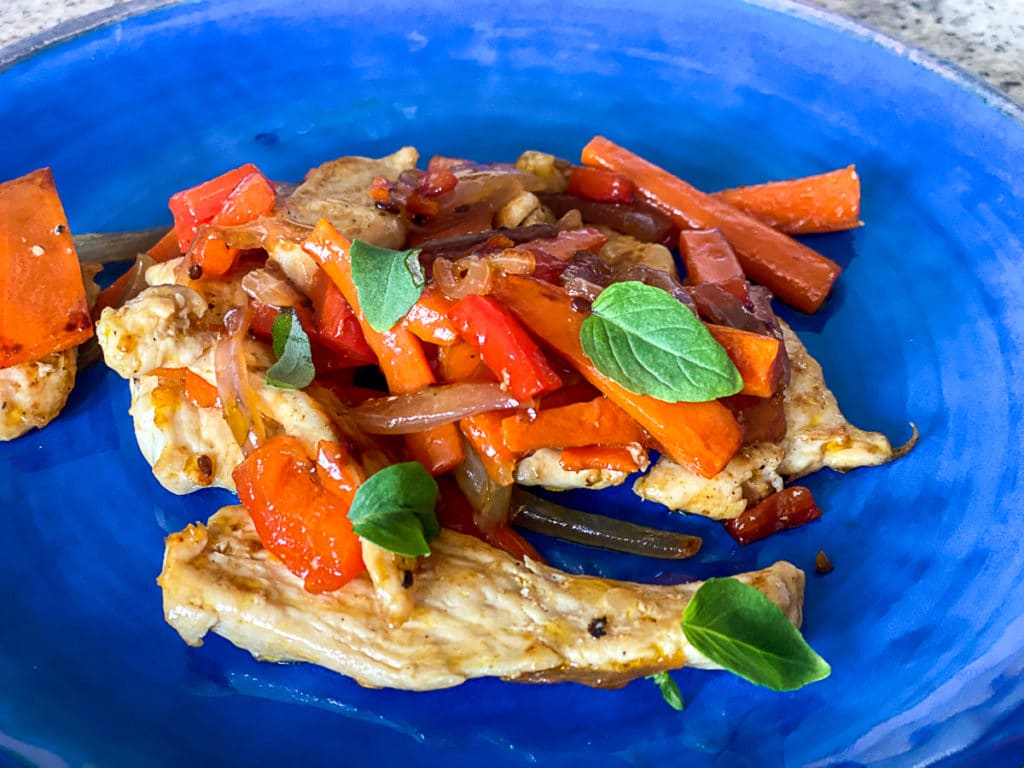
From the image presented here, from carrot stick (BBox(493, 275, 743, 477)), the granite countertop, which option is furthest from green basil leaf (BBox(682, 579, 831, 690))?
the granite countertop

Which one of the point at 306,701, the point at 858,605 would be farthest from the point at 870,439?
the point at 306,701

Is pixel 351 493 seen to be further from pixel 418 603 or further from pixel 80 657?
pixel 80 657

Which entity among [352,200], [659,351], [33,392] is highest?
[659,351]

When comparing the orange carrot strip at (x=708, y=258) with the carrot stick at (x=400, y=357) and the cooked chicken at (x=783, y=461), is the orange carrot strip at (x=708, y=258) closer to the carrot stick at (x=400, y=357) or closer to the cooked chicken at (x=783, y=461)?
the cooked chicken at (x=783, y=461)

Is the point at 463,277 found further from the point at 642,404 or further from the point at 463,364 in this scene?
the point at 642,404

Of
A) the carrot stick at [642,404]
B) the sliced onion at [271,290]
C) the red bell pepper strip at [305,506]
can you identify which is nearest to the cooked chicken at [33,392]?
the sliced onion at [271,290]

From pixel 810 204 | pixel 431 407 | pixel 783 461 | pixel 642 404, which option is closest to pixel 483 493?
pixel 431 407
